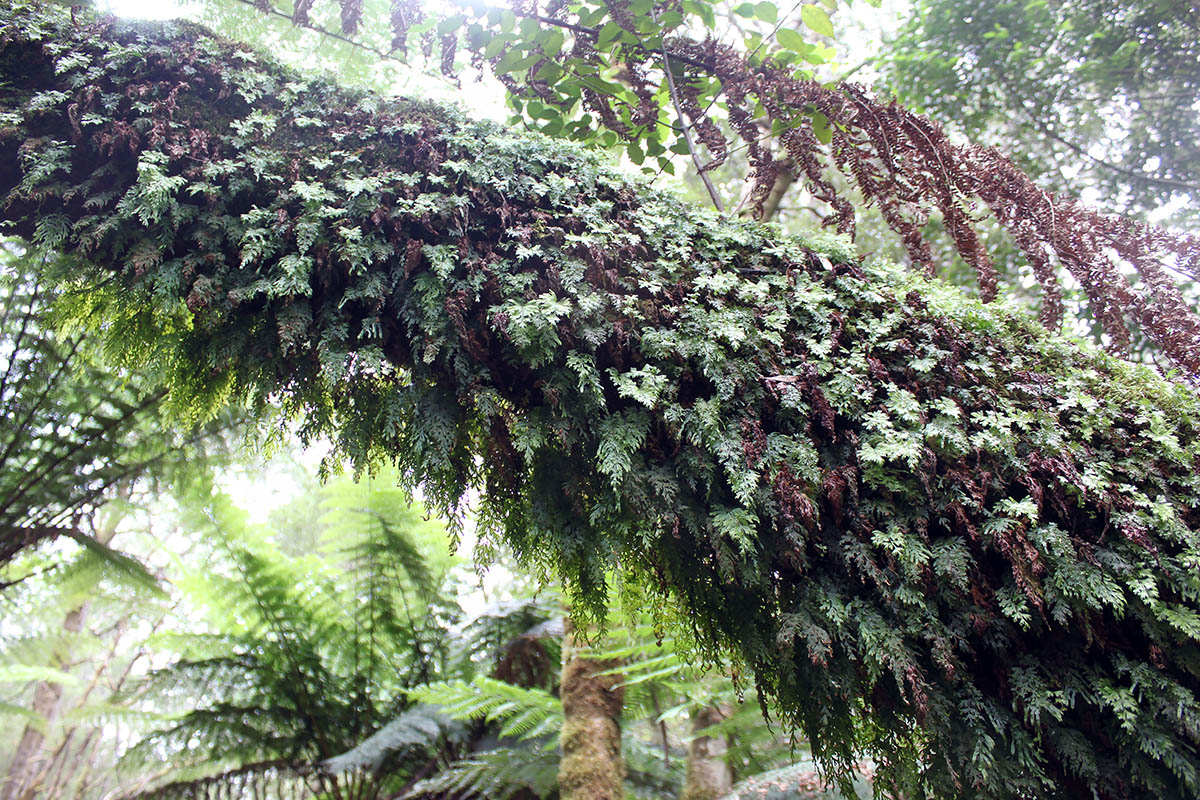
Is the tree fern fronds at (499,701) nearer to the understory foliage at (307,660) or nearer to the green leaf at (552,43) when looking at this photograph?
the understory foliage at (307,660)

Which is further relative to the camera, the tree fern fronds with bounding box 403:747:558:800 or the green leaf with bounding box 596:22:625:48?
the tree fern fronds with bounding box 403:747:558:800

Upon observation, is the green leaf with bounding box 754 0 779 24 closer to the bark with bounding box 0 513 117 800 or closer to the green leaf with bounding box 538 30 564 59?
the green leaf with bounding box 538 30 564 59

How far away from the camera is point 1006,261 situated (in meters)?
3.92

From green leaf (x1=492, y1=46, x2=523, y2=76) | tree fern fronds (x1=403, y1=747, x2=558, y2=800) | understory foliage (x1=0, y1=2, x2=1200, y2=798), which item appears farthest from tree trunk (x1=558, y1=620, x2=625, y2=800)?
green leaf (x1=492, y1=46, x2=523, y2=76)

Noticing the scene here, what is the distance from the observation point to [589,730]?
242 centimetres

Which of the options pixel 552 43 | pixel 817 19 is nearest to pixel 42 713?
pixel 552 43

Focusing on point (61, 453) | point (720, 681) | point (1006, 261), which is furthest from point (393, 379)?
point (1006, 261)

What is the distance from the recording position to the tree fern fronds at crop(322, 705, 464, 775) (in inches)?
108

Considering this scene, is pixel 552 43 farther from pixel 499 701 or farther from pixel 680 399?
pixel 499 701

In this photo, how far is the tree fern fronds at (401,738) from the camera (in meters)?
2.74

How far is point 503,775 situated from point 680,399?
7.10 feet

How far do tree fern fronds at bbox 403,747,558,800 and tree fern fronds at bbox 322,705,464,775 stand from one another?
187mm

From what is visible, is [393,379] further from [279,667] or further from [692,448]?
[279,667]

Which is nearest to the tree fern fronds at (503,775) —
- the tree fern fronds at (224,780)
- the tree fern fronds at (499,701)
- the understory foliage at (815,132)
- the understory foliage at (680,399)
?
the tree fern fronds at (499,701)
